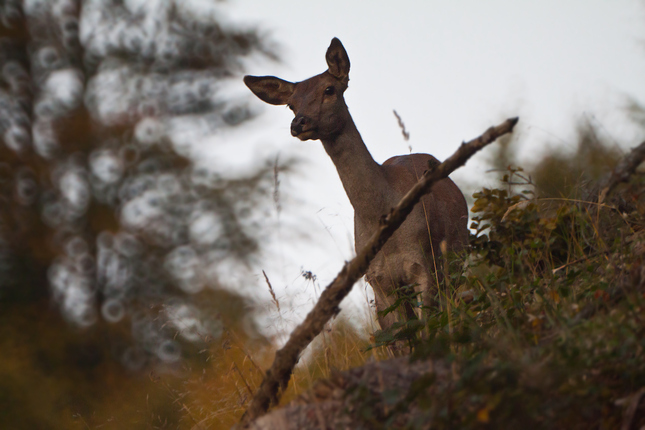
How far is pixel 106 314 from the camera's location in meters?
11.2

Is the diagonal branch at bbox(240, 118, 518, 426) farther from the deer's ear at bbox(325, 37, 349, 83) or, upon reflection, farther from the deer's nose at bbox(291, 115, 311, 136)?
the deer's ear at bbox(325, 37, 349, 83)

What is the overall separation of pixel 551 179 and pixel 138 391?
6858 millimetres

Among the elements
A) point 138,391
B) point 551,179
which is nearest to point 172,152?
point 138,391

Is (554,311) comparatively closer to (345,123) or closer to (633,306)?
(633,306)

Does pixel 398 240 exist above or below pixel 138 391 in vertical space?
below

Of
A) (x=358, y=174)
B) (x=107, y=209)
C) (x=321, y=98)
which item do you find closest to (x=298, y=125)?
(x=321, y=98)

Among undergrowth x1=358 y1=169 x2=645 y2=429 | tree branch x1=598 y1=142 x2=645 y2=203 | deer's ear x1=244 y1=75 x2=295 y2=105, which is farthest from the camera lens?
deer's ear x1=244 y1=75 x2=295 y2=105

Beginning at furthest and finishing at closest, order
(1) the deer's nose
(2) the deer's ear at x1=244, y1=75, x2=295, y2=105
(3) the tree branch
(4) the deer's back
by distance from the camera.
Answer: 1. (2) the deer's ear at x1=244, y1=75, x2=295, y2=105
2. (4) the deer's back
3. (1) the deer's nose
4. (3) the tree branch

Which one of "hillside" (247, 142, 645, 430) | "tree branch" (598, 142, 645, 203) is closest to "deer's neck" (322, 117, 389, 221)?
"hillside" (247, 142, 645, 430)

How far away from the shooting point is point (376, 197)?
5.43 m

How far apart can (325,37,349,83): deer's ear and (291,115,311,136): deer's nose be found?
2.25 ft

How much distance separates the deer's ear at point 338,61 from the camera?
5.65 m

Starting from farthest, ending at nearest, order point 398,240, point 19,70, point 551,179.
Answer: point 19,70 < point 551,179 < point 398,240

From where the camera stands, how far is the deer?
5.25m
